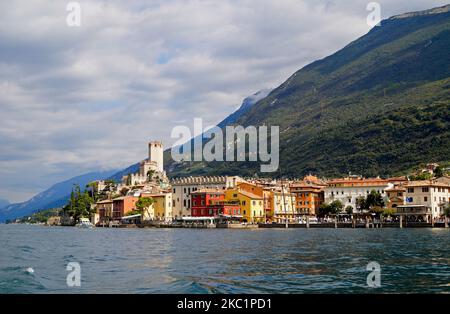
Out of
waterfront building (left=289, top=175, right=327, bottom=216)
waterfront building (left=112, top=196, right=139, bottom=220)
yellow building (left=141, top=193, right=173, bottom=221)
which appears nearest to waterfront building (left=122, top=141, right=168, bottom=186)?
waterfront building (left=112, top=196, right=139, bottom=220)

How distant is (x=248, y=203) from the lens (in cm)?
11088

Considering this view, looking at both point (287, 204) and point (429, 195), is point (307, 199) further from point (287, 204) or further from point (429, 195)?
point (429, 195)

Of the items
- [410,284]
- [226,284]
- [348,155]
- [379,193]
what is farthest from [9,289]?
[348,155]

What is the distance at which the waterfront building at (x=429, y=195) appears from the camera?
9275 cm

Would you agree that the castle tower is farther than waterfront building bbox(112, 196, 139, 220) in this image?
Yes

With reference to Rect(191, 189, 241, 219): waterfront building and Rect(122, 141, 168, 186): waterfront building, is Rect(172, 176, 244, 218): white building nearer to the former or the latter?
Rect(191, 189, 241, 219): waterfront building

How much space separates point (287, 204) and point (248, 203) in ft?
45.1

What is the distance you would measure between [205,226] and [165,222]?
Answer: 50.8ft

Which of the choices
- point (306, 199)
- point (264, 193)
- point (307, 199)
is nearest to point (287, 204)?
point (306, 199)

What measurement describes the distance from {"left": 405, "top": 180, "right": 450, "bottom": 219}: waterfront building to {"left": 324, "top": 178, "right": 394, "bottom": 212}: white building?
15.8m

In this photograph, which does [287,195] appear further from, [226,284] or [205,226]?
[226,284]

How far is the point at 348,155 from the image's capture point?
184m

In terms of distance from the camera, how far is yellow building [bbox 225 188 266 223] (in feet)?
363

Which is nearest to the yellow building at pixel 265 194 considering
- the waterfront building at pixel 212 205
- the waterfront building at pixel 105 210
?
the waterfront building at pixel 212 205
